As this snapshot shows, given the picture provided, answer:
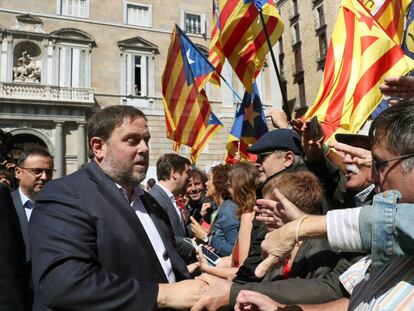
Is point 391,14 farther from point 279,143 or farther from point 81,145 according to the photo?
point 81,145

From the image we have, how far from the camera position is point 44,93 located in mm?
19766

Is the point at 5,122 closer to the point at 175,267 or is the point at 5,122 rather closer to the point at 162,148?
the point at 162,148

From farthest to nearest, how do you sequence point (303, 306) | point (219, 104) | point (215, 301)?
point (219, 104) < point (215, 301) < point (303, 306)

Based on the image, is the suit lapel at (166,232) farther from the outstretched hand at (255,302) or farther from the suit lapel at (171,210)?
the suit lapel at (171,210)

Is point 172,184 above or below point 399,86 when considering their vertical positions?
below

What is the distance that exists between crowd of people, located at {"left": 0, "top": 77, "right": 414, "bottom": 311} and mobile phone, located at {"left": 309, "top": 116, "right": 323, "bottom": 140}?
0.47 meters

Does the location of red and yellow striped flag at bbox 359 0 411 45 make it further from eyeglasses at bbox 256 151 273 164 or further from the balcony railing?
the balcony railing

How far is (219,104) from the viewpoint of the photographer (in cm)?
2336

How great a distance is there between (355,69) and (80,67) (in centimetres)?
1890

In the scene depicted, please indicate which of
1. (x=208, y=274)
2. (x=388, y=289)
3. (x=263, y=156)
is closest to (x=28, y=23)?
(x=263, y=156)

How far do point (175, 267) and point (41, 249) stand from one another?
32.6 inches

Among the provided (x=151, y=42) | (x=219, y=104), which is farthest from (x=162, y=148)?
(x=151, y=42)

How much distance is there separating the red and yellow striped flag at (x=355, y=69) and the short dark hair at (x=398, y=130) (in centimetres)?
248

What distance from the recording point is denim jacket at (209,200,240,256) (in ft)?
13.8
